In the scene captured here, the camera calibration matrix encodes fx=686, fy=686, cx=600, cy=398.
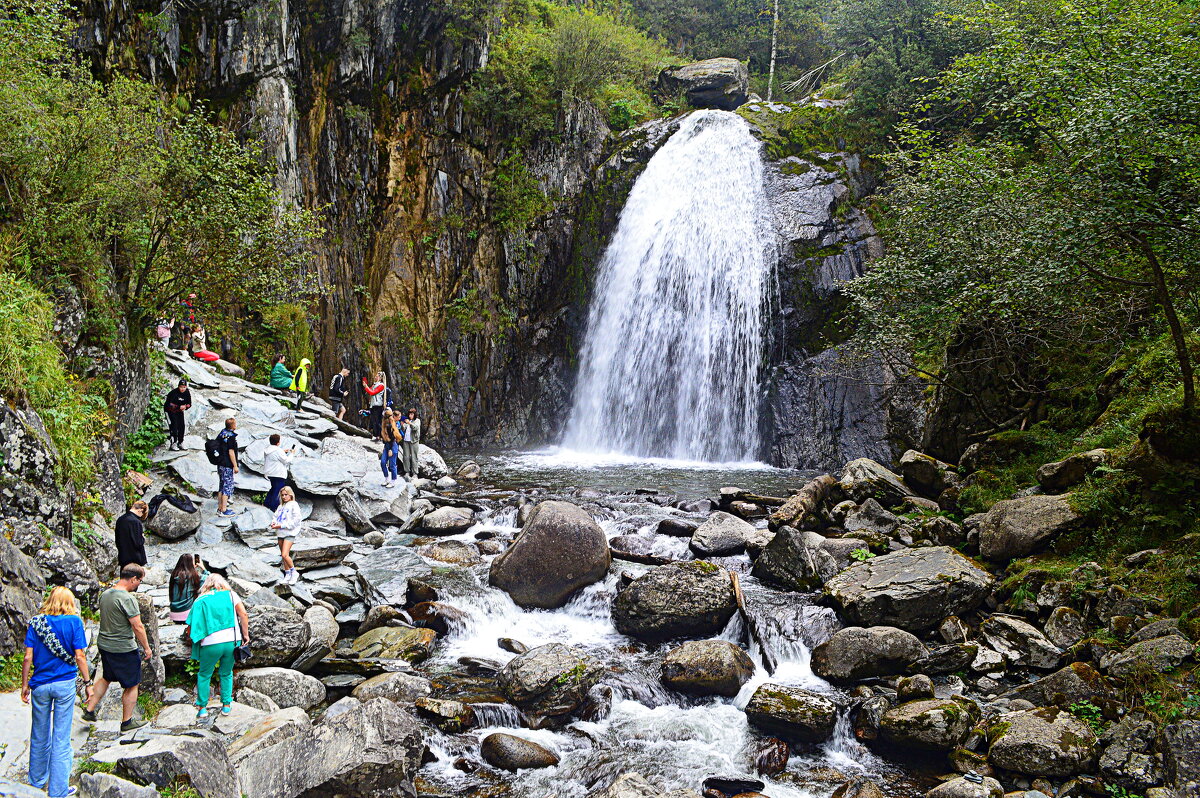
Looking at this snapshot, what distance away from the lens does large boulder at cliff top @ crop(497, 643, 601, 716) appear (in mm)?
8203

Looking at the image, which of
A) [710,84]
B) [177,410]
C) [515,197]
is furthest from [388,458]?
[710,84]

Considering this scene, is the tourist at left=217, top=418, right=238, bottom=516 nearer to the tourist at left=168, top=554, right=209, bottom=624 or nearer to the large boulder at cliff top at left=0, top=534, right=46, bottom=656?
the tourist at left=168, top=554, right=209, bottom=624

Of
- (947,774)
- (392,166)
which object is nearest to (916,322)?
(947,774)

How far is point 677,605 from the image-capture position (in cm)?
991

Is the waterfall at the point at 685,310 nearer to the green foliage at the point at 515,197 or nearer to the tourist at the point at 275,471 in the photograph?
Answer: the green foliage at the point at 515,197

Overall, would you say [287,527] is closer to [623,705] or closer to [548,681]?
[548,681]

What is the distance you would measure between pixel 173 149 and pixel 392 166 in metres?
15.8

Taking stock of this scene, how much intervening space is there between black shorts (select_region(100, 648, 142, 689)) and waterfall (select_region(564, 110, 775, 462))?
19.0 m

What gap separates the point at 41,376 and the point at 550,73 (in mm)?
25758

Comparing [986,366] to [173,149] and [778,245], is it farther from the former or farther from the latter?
[173,149]

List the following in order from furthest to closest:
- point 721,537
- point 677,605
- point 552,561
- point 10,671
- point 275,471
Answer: point 721,537 < point 275,471 < point 552,561 < point 677,605 < point 10,671

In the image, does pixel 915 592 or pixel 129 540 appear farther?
pixel 915 592

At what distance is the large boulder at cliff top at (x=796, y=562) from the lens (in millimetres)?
11242

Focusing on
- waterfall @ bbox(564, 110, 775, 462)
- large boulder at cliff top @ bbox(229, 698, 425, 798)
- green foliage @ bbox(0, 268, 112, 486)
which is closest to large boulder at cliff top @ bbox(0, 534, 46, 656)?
green foliage @ bbox(0, 268, 112, 486)
